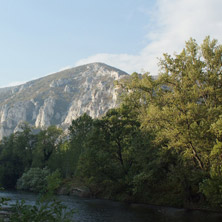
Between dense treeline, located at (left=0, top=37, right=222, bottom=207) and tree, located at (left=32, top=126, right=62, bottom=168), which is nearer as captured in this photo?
dense treeline, located at (left=0, top=37, right=222, bottom=207)

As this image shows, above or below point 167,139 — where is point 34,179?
below

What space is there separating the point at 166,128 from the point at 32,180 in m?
45.5

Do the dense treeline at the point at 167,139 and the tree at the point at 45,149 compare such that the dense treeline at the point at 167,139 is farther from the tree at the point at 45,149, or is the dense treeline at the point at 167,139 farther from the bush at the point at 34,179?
the tree at the point at 45,149

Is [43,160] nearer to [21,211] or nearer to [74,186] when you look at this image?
[74,186]

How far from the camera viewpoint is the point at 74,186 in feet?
186

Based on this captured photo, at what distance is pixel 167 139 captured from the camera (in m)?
32.4

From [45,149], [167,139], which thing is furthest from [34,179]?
[167,139]

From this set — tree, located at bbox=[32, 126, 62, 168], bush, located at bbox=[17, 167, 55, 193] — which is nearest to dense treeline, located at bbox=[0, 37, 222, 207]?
bush, located at bbox=[17, 167, 55, 193]

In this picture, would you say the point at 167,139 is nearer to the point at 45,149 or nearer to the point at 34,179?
the point at 34,179

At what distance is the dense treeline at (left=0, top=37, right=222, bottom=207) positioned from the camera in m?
28.8

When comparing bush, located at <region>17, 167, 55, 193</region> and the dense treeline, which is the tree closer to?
bush, located at <region>17, 167, 55, 193</region>

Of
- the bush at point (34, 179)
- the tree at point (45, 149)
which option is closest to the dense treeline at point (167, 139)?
the bush at point (34, 179)

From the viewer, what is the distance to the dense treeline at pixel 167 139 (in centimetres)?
2875

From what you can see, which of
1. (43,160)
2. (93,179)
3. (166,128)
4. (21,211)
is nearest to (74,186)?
(93,179)
